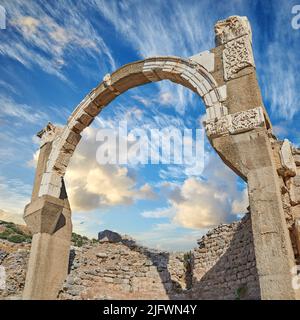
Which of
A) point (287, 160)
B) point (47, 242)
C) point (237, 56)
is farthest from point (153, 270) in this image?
point (237, 56)

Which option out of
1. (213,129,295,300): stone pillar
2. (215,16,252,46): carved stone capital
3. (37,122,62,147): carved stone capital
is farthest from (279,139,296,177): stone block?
(37,122,62,147): carved stone capital

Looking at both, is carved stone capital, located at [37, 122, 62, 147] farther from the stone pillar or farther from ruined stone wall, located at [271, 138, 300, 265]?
ruined stone wall, located at [271, 138, 300, 265]

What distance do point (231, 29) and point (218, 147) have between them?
2.19m

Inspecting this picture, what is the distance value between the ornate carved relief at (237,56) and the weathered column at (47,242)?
16.8ft

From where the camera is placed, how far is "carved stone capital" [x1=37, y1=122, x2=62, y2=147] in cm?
862

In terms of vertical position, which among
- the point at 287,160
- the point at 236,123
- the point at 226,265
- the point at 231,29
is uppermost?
the point at 231,29

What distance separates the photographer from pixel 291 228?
4574 mm

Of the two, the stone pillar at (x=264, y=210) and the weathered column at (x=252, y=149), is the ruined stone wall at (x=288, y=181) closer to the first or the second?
the weathered column at (x=252, y=149)

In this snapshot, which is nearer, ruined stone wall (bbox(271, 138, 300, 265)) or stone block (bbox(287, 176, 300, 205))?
ruined stone wall (bbox(271, 138, 300, 265))

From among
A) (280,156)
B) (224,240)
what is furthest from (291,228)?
(224,240)

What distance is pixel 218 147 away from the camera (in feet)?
16.2

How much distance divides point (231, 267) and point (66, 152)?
17.2 ft

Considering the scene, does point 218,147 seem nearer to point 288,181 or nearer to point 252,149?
point 252,149

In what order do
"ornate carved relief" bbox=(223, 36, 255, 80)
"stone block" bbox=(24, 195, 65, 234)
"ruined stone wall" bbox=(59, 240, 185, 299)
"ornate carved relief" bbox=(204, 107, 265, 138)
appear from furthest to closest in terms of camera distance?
"ruined stone wall" bbox=(59, 240, 185, 299), "stone block" bbox=(24, 195, 65, 234), "ornate carved relief" bbox=(223, 36, 255, 80), "ornate carved relief" bbox=(204, 107, 265, 138)
